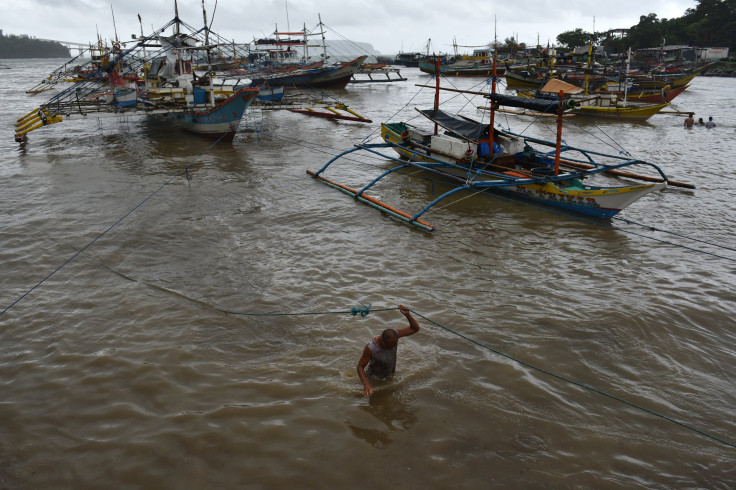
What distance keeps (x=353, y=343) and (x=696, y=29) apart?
275 ft

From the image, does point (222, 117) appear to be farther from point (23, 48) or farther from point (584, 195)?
point (23, 48)

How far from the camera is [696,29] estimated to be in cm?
6781

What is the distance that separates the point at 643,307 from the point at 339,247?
17.8 feet

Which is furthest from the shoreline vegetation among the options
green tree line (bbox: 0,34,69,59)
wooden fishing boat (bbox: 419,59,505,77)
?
wooden fishing boat (bbox: 419,59,505,77)

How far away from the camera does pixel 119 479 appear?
167 inches

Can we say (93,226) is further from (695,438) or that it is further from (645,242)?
(645,242)

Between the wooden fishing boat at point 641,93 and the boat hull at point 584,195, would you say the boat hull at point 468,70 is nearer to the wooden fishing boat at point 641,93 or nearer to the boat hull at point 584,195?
the wooden fishing boat at point 641,93

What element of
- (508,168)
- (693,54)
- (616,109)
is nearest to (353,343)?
(508,168)

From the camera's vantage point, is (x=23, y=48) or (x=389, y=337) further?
(x=23, y=48)

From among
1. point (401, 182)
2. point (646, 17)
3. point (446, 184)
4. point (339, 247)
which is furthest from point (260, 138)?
point (646, 17)

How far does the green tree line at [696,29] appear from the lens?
220ft

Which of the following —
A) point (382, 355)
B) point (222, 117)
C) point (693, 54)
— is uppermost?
point (693, 54)

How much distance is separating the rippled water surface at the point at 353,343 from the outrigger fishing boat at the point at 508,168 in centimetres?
48

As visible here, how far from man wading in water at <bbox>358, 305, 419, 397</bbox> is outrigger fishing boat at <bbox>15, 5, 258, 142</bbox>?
15.0 meters
